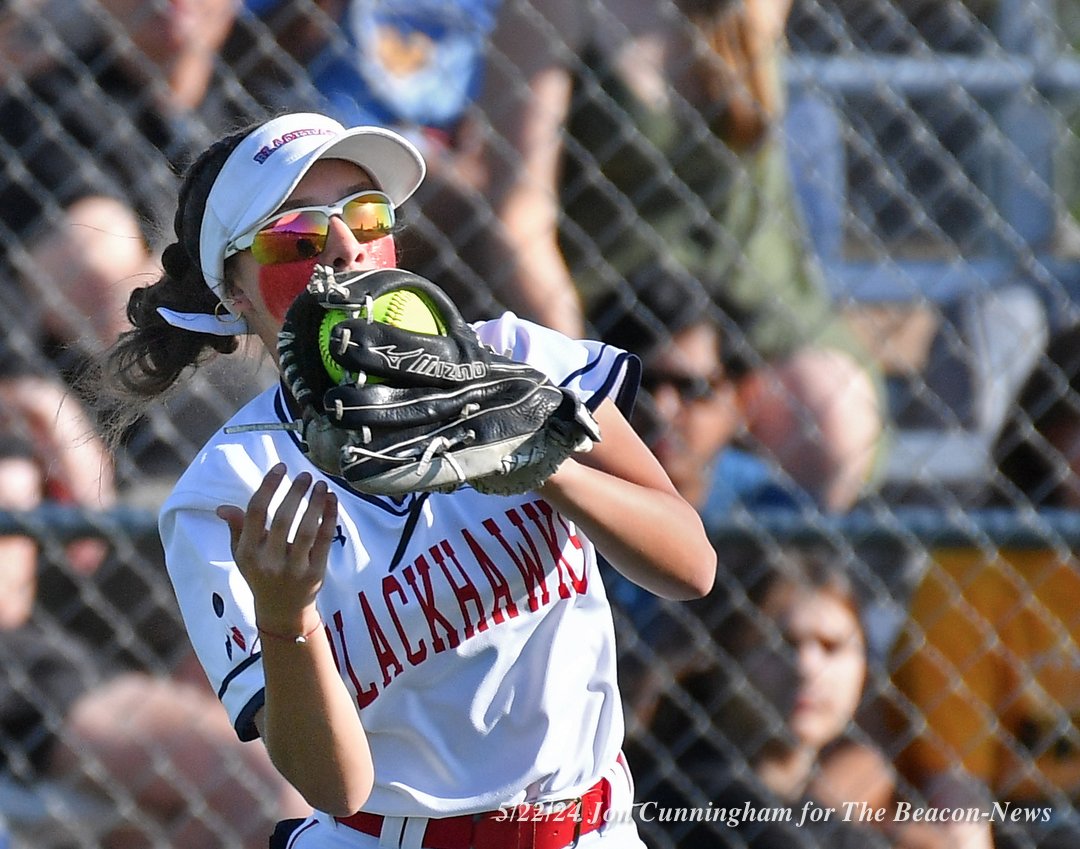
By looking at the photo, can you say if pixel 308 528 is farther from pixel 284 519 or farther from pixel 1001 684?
pixel 1001 684

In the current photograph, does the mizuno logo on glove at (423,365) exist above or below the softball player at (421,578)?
above

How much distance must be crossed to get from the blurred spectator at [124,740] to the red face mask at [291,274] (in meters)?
1.21

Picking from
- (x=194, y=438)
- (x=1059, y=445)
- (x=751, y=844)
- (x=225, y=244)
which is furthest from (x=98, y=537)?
(x=1059, y=445)

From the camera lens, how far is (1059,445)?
3.17 metres

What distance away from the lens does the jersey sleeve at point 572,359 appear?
5.46ft

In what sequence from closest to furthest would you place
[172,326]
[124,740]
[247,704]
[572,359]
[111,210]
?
→ [247,704], [572,359], [172,326], [124,740], [111,210]

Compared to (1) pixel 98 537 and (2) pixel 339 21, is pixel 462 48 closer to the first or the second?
(2) pixel 339 21

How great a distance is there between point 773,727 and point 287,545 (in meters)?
1.80

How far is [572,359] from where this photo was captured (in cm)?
170

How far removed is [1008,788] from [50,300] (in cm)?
213

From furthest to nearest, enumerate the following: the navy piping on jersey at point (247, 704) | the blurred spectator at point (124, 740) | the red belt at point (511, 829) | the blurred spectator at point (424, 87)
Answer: the blurred spectator at point (424, 87)
the blurred spectator at point (124, 740)
the red belt at point (511, 829)
the navy piping on jersey at point (247, 704)

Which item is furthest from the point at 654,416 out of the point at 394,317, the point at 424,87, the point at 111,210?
the point at 394,317

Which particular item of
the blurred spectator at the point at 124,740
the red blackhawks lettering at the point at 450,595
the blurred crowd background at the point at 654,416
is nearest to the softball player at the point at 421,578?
the red blackhawks lettering at the point at 450,595

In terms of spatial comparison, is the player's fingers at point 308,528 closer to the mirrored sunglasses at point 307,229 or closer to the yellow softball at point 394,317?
the yellow softball at point 394,317
